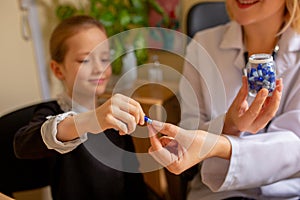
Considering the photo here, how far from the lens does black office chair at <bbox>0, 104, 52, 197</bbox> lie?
923 millimetres

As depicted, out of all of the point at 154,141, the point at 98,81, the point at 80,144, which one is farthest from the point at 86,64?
the point at 154,141

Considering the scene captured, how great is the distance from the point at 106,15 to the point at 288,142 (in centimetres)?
102

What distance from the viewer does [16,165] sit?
947 mm

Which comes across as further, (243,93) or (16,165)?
(16,165)

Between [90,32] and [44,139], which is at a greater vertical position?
[90,32]

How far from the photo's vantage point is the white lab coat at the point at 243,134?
759 millimetres

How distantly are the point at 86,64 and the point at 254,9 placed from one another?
1.27ft

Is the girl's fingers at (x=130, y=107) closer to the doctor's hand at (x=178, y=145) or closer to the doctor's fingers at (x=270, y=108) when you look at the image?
the doctor's hand at (x=178, y=145)

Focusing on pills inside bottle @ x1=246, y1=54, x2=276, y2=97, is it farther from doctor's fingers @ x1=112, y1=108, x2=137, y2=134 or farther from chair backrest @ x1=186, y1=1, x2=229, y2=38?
chair backrest @ x1=186, y1=1, x2=229, y2=38

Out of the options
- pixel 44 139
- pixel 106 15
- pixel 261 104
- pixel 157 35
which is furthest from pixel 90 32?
pixel 106 15

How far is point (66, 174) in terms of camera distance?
2.76ft

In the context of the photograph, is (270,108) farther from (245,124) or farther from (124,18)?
(124,18)

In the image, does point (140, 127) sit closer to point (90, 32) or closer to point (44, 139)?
point (44, 139)

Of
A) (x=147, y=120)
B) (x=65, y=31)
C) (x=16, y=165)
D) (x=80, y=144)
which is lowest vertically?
(x=16, y=165)
